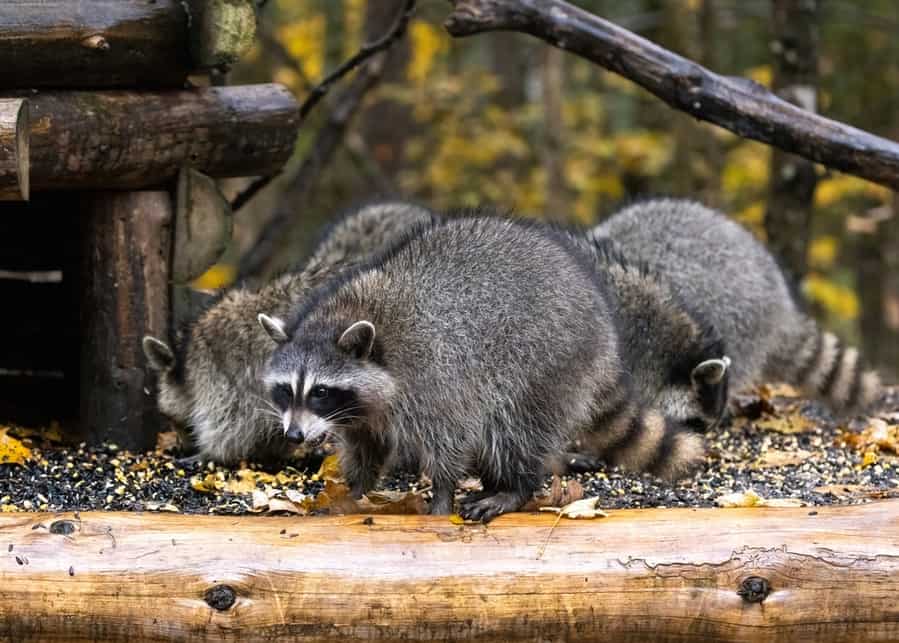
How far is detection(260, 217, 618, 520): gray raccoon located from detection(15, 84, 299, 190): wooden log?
3.42 feet

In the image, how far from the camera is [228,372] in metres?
5.08

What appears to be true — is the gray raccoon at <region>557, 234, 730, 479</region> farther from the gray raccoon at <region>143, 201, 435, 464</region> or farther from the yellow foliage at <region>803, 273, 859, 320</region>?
the yellow foliage at <region>803, 273, 859, 320</region>

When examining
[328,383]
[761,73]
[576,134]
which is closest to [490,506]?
[328,383]

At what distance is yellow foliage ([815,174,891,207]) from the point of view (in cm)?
1168

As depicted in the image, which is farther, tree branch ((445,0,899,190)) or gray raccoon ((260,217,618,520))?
tree branch ((445,0,899,190))

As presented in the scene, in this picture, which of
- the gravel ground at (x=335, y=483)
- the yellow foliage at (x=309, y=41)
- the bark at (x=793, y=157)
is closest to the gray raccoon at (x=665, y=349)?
the gravel ground at (x=335, y=483)

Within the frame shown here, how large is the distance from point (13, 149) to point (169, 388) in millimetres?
1373

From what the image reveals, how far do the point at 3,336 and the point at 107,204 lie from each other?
1.18 meters

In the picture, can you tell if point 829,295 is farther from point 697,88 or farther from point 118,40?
point 118,40

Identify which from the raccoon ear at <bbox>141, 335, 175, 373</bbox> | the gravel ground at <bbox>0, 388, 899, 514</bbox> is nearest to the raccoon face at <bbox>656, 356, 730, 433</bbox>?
the gravel ground at <bbox>0, 388, 899, 514</bbox>

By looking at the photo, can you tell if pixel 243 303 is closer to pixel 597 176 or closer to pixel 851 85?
pixel 597 176

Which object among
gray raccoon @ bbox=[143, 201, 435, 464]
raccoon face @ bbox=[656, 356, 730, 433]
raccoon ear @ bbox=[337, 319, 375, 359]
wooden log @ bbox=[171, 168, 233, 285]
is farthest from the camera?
raccoon face @ bbox=[656, 356, 730, 433]

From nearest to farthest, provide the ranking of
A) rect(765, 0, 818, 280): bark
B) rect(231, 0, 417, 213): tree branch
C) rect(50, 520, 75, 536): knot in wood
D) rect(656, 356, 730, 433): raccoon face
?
rect(50, 520, 75, 536): knot in wood → rect(656, 356, 730, 433): raccoon face → rect(231, 0, 417, 213): tree branch → rect(765, 0, 818, 280): bark

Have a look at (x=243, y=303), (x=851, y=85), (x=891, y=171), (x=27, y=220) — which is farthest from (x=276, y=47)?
(x=851, y=85)
